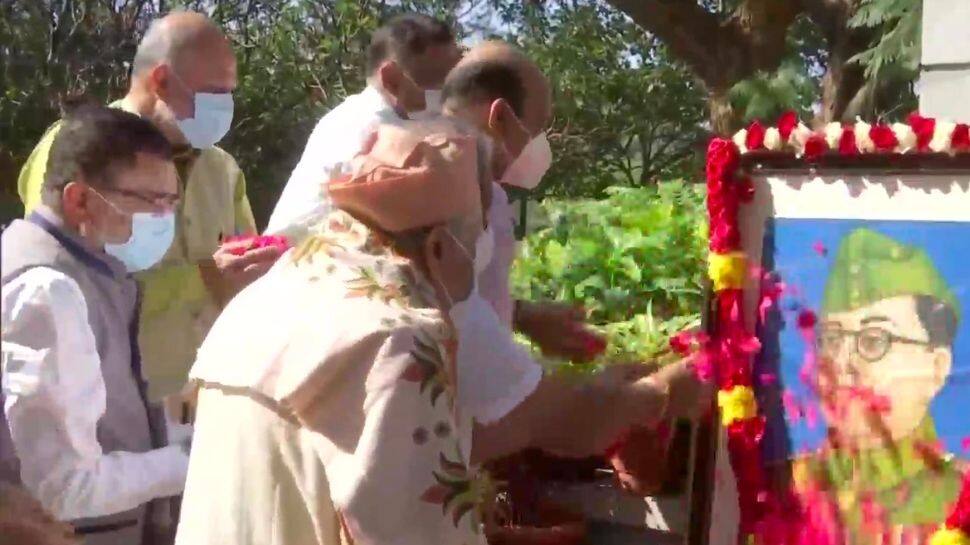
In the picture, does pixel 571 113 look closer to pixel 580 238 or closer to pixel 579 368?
pixel 580 238

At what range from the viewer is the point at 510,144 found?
2.75 meters

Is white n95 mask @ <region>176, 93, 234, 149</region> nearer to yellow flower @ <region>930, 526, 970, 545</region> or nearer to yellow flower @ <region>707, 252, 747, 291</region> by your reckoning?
yellow flower @ <region>707, 252, 747, 291</region>

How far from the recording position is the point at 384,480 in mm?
1437

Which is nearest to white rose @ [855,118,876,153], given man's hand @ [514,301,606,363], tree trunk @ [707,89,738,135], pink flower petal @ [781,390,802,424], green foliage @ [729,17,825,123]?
pink flower petal @ [781,390,802,424]

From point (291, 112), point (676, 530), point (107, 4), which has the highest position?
point (107, 4)

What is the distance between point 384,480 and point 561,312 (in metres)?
1.10

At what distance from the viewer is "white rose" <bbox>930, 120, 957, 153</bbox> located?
6.33ft

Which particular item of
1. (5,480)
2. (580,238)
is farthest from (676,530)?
(580,238)

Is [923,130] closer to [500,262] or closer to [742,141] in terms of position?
[742,141]

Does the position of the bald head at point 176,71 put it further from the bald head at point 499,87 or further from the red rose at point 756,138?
the red rose at point 756,138

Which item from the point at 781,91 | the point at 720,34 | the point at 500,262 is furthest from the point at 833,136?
the point at 720,34

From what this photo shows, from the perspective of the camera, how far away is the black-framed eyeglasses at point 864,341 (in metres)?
2.00

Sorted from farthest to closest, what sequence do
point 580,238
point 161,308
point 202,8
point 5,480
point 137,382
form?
point 202,8 → point 580,238 → point 161,308 → point 137,382 → point 5,480

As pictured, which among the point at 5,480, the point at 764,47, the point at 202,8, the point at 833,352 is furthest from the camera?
the point at 202,8
